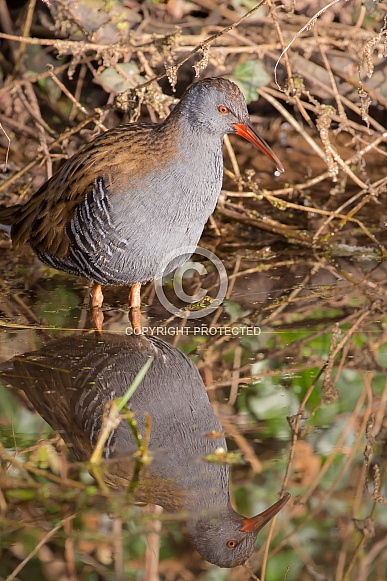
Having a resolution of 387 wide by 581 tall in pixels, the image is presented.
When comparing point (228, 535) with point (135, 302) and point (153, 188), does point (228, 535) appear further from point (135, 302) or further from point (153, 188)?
point (135, 302)

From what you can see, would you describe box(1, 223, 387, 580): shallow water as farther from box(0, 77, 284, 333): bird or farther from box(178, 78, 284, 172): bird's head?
box(178, 78, 284, 172): bird's head

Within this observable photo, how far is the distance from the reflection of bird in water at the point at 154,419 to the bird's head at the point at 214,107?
103cm

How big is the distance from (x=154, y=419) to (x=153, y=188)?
4.09ft

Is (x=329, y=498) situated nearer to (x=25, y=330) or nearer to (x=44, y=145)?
(x=25, y=330)

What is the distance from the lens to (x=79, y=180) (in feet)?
14.8

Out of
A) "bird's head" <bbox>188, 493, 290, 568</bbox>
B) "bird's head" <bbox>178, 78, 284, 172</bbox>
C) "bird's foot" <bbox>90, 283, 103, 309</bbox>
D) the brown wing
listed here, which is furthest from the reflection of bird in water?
"bird's head" <bbox>178, 78, 284, 172</bbox>

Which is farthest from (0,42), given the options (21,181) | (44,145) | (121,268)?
(121,268)

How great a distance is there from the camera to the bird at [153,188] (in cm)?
429

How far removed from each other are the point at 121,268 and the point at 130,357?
520mm

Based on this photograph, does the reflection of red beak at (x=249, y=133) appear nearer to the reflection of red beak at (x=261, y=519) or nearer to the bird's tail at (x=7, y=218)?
the bird's tail at (x=7, y=218)

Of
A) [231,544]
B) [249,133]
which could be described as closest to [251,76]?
[249,133]

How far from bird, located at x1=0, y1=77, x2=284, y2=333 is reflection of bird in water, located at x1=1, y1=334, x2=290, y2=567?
0.40 meters

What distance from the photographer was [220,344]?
429cm

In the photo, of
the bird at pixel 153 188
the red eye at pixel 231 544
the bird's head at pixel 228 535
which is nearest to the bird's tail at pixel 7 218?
the bird at pixel 153 188
